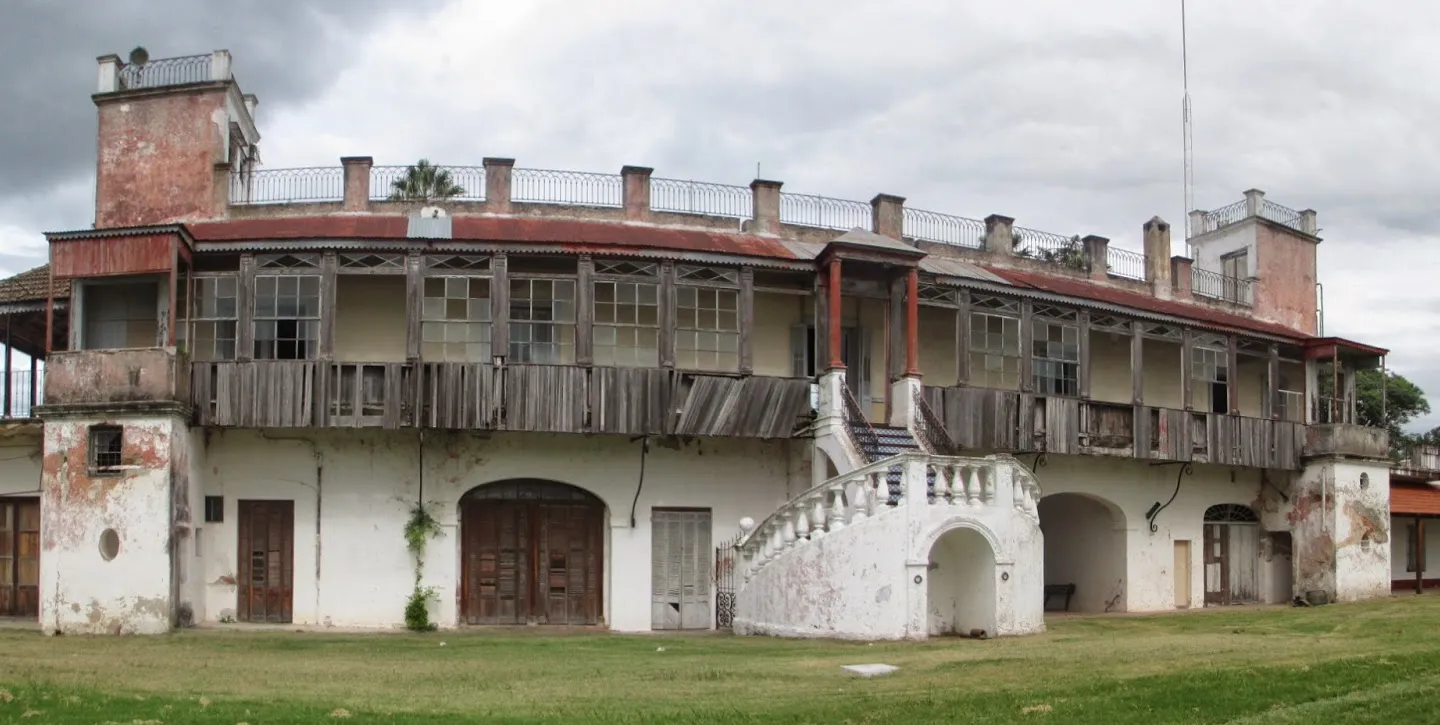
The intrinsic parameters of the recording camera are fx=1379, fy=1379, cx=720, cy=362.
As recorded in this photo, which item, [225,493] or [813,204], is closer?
[225,493]

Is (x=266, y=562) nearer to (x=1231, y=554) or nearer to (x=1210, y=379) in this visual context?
(x=1210, y=379)

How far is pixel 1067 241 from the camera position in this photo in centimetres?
3127

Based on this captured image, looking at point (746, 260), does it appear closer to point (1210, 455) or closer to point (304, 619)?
point (304, 619)

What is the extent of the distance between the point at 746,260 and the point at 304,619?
9543 mm

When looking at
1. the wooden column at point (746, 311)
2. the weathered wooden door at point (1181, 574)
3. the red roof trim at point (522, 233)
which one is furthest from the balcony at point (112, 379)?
the weathered wooden door at point (1181, 574)

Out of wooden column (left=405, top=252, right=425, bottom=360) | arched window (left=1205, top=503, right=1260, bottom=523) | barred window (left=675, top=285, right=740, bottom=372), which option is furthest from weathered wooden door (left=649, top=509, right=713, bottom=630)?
arched window (left=1205, top=503, right=1260, bottom=523)

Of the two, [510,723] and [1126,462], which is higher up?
[1126,462]

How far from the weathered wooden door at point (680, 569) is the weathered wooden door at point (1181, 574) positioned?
11627 mm

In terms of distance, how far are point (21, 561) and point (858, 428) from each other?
14.7 metres

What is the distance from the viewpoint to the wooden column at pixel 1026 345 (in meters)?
26.5

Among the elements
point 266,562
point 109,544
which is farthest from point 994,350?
point 109,544

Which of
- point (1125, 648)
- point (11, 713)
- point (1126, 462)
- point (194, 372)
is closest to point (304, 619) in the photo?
point (194, 372)

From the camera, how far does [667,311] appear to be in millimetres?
23391

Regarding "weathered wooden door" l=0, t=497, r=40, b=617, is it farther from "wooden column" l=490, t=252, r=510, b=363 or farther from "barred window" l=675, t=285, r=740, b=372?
"barred window" l=675, t=285, r=740, b=372
